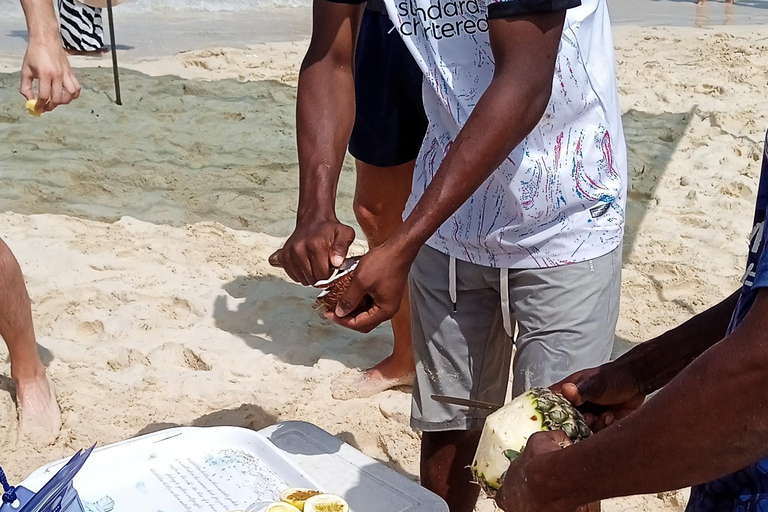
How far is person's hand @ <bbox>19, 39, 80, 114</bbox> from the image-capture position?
8.86ft

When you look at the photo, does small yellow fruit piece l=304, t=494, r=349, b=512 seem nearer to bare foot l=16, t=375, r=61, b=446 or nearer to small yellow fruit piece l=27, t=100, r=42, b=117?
bare foot l=16, t=375, r=61, b=446

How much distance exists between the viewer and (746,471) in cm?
119

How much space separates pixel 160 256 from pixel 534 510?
316 centimetres

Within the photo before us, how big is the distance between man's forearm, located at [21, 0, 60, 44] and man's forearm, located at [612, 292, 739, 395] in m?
2.08

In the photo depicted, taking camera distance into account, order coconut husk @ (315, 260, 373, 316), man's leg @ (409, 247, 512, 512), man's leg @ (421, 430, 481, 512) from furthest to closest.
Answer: man's leg @ (421, 430, 481, 512) < man's leg @ (409, 247, 512, 512) < coconut husk @ (315, 260, 373, 316)

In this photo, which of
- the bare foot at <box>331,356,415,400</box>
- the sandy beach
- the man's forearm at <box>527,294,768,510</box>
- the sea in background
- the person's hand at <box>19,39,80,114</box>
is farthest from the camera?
the sea in background

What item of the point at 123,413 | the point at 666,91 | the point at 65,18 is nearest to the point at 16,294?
the point at 123,413

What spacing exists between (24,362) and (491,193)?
184cm

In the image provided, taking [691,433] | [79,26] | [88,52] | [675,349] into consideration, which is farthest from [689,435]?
[88,52]

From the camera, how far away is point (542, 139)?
1.92 meters

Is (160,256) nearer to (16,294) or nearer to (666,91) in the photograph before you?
(16,294)

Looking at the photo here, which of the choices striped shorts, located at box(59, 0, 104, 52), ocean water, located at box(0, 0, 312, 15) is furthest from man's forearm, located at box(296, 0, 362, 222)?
ocean water, located at box(0, 0, 312, 15)

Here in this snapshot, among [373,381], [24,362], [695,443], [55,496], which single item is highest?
[695,443]

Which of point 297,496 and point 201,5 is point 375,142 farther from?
point 201,5
